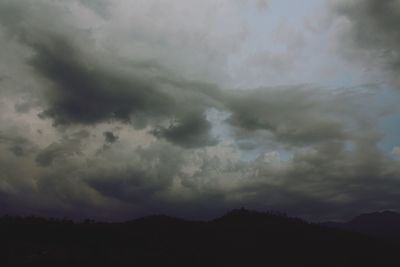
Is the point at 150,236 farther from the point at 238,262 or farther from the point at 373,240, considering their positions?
the point at 373,240

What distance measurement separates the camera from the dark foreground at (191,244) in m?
86.7

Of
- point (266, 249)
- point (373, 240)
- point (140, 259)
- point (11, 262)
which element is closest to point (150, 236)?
point (140, 259)

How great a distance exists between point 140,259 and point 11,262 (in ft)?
89.9

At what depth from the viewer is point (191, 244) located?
383 feet

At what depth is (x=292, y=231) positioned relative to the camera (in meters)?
145

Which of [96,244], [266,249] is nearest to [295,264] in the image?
[266,249]

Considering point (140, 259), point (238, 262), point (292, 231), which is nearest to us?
point (140, 259)

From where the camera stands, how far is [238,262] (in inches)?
4144

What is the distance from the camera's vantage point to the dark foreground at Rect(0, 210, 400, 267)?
86.7m

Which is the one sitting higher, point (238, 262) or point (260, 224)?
point (260, 224)

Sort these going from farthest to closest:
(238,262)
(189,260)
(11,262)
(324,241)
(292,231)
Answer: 1. (292,231)
2. (324,241)
3. (238,262)
4. (189,260)
5. (11,262)

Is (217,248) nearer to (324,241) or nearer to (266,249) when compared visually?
(266,249)

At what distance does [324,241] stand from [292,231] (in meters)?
12.9

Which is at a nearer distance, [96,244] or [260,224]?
[96,244]
